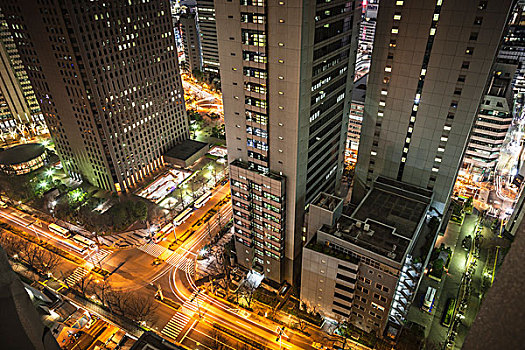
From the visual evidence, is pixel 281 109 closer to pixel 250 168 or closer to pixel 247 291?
pixel 250 168

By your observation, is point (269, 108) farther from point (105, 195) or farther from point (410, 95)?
point (105, 195)

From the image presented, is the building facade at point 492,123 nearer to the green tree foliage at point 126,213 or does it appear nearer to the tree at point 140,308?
the tree at point 140,308

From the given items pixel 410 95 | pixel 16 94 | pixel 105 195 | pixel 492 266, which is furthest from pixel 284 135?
pixel 16 94

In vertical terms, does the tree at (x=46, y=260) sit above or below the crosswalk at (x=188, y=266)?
above

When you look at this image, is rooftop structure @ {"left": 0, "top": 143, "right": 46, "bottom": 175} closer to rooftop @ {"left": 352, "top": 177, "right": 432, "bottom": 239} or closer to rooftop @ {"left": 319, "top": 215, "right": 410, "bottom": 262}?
rooftop @ {"left": 319, "top": 215, "right": 410, "bottom": 262}

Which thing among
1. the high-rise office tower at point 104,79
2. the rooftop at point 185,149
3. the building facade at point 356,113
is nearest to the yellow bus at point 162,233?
the high-rise office tower at point 104,79

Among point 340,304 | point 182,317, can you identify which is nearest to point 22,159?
Answer: point 182,317

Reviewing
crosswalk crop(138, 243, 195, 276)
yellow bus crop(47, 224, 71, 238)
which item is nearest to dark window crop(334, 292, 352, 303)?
crosswalk crop(138, 243, 195, 276)
